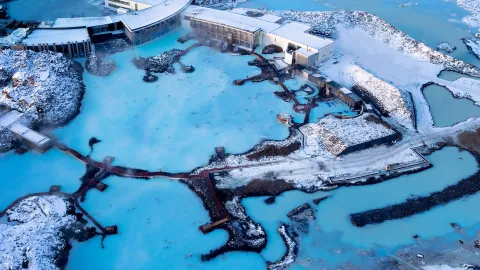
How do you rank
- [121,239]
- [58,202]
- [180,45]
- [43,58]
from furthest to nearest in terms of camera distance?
1. [180,45]
2. [43,58]
3. [58,202]
4. [121,239]

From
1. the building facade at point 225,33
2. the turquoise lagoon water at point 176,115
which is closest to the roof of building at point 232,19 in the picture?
the building facade at point 225,33

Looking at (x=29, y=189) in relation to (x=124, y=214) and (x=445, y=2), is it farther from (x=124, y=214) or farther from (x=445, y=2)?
(x=445, y=2)

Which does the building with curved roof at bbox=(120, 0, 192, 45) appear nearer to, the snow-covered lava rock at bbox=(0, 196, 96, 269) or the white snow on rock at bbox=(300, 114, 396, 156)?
the white snow on rock at bbox=(300, 114, 396, 156)

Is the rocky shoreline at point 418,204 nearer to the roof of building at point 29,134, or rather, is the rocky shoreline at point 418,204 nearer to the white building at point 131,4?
the roof of building at point 29,134

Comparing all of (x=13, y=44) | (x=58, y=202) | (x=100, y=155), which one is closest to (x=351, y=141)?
(x=100, y=155)

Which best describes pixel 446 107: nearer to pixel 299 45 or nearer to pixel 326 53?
pixel 326 53

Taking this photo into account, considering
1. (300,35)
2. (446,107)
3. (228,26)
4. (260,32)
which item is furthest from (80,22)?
(446,107)

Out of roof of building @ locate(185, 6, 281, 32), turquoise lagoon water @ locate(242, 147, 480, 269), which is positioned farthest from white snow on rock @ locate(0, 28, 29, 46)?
turquoise lagoon water @ locate(242, 147, 480, 269)
